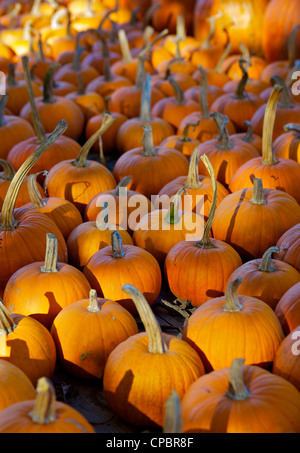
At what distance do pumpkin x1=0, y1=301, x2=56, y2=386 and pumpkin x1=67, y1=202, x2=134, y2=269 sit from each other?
744 mm

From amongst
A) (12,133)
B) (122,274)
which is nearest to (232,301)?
(122,274)

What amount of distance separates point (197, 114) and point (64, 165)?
50.7 inches

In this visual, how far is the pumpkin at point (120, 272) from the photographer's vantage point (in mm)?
2490

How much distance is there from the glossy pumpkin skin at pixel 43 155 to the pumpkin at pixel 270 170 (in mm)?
1206

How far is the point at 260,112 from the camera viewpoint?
4289 mm

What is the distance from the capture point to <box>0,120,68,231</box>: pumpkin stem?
2.52 metres

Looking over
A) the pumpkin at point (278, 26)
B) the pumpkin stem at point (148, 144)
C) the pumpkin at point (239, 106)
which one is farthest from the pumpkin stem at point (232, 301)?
the pumpkin at point (278, 26)

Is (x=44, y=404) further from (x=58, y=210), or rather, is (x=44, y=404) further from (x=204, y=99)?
(x=204, y=99)

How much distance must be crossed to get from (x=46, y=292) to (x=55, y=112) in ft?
8.27

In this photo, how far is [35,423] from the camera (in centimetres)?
149

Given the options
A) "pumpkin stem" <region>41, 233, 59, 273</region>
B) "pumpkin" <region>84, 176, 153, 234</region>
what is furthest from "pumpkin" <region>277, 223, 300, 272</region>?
"pumpkin stem" <region>41, 233, 59, 273</region>

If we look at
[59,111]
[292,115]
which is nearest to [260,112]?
[292,115]

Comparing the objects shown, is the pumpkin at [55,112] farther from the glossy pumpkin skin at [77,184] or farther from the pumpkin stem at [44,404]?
the pumpkin stem at [44,404]

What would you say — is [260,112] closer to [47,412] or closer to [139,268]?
[139,268]
